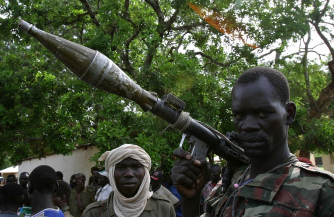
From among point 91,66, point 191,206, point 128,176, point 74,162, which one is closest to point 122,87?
point 91,66

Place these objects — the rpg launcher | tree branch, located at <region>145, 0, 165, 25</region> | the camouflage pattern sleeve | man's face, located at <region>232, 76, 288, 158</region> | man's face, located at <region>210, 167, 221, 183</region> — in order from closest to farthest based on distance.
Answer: the camouflage pattern sleeve, man's face, located at <region>232, 76, 288, 158</region>, the rpg launcher, man's face, located at <region>210, 167, 221, 183</region>, tree branch, located at <region>145, 0, 165, 25</region>

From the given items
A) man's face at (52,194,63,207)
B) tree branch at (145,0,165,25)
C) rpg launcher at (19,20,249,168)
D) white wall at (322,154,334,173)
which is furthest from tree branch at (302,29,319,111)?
rpg launcher at (19,20,249,168)

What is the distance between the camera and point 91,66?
2299mm

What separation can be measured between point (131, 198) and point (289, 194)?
2.10 m

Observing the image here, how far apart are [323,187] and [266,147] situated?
0.31m

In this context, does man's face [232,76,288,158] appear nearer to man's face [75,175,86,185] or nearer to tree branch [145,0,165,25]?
man's face [75,175,86,185]

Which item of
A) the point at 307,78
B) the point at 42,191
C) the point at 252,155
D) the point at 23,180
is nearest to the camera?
the point at 252,155

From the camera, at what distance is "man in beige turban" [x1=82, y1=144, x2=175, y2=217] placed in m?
3.29

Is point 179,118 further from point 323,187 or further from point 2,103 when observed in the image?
point 2,103

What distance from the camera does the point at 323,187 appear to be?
1445 mm

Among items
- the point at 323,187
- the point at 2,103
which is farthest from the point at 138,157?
the point at 2,103

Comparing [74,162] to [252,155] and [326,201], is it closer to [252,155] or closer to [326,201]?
[252,155]

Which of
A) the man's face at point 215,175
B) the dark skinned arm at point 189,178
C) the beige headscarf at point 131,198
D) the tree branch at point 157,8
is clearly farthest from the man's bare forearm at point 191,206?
the tree branch at point 157,8

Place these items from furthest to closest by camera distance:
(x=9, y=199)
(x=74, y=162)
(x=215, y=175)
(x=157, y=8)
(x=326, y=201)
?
(x=74, y=162) < (x=157, y=8) < (x=215, y=175) < (x=9, y=199) < (x=326, y=201)
